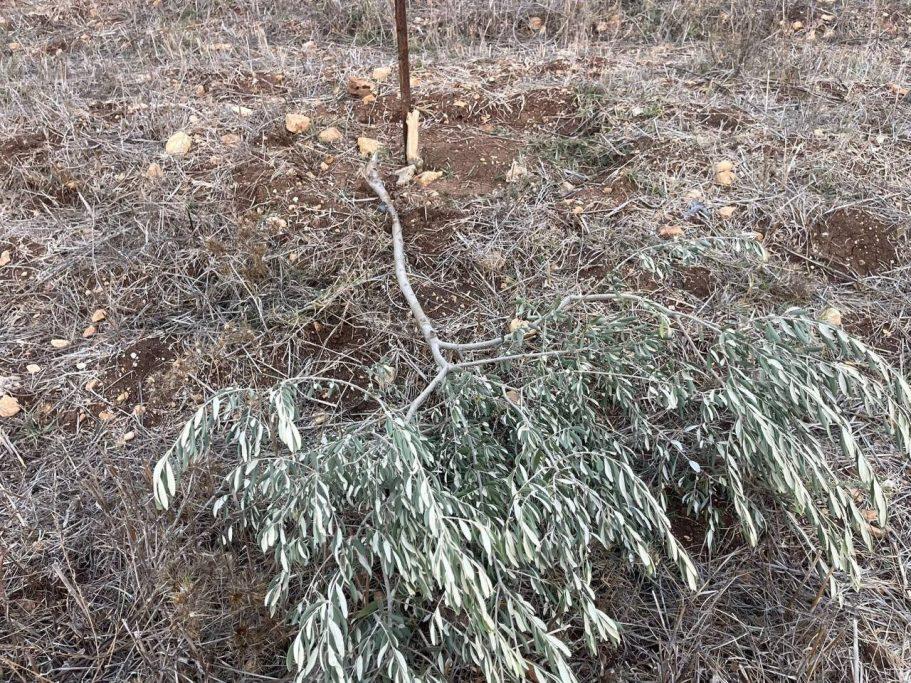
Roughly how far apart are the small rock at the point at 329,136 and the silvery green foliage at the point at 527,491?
1508mm

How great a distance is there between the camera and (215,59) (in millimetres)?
3770

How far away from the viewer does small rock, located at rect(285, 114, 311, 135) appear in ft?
9.97

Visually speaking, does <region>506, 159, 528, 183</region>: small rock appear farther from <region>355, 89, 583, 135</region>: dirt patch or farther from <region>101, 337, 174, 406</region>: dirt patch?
<region>101, 337, 174, 406</region>: dirt patch

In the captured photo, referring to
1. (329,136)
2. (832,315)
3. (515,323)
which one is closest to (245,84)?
(329,136)

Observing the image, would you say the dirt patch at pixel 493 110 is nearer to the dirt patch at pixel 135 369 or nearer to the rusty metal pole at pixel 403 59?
the rusty metal pole at pixel 403 59

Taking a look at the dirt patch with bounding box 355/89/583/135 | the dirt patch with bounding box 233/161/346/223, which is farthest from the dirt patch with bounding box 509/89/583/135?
the dirt patch with bounding box 233/161/346/223

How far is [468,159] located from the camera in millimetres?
2939

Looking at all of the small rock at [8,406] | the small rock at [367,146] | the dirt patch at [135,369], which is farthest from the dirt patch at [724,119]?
the small rock at [8,406]

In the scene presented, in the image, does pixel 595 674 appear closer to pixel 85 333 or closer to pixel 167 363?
pixel 167 363

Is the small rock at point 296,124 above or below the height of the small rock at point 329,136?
above

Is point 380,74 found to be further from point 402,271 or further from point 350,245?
point 402,271

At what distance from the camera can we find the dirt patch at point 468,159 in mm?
2822

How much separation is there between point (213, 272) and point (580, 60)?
8.30 feet

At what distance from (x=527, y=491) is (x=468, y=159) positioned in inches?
71.8
